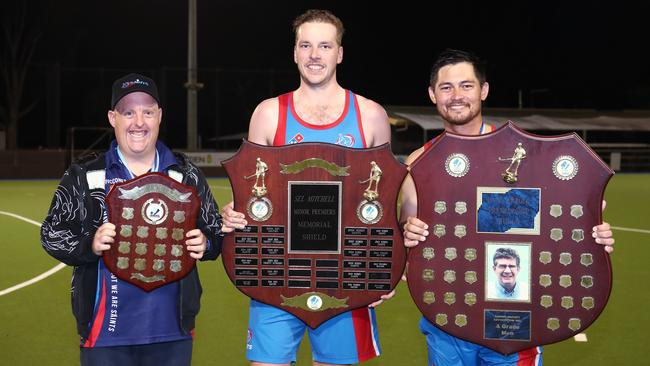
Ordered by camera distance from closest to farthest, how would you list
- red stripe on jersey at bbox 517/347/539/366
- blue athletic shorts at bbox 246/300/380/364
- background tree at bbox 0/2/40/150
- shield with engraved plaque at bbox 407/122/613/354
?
shield with engraved plaque at bbox 407/122/613/354, red stripe on jersey at bbox 517/347/539/366, blue athletic shorts at bbox 246/300/380/364, background tree at bbox 0/2/40/150

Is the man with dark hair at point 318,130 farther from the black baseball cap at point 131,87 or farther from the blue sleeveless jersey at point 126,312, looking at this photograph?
the black baseball cap at point 131,87

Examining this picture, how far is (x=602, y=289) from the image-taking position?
116 inches

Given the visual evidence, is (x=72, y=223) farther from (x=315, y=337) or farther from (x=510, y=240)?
(x=510, y=240)

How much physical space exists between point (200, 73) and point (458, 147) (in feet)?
94.6

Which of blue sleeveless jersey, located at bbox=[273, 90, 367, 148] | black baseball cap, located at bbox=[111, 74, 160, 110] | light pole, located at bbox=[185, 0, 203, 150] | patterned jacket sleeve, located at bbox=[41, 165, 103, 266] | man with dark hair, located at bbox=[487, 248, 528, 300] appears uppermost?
light pole, located at bbox=[185, 0, 203, 150]

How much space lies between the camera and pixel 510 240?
118 inches

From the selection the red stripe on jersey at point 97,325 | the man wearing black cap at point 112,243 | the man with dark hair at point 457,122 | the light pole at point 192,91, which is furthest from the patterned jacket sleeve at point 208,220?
the light pole at point 192,91

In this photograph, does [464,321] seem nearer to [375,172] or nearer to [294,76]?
[375,172]

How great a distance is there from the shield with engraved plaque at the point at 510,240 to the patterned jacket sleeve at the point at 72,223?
4.65 ft

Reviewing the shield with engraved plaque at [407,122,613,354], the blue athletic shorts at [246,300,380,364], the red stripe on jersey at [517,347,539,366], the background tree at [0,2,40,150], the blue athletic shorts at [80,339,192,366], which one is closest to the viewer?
the shield with engraved plaque at [407,122,613,354]

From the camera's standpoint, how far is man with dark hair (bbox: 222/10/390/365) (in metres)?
3.34

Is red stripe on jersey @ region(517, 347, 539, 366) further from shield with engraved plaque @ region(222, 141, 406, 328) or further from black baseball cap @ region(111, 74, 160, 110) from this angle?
black baseball cap @ region(111, 74, 160, 110)

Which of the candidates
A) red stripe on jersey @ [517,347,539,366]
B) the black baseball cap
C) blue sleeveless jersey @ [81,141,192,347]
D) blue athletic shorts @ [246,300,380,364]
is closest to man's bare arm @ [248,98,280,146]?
the black baseball cap

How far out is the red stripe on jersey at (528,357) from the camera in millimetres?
3170
